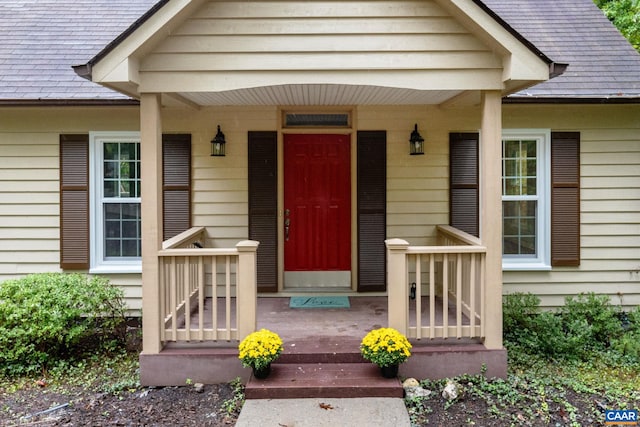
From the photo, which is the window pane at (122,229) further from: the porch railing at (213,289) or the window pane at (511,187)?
the window pane at (511,187)

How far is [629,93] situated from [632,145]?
71 cm

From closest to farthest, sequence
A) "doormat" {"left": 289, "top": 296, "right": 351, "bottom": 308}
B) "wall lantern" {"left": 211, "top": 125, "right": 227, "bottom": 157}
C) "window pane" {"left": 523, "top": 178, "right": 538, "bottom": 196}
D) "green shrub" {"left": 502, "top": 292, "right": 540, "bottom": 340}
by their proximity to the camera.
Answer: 1. "green shrub" {"left": 502, "top": 292, "right": 540, "bottom": 340}
2. "doormat" {"left": 289, "top": 296, "right": 351, "bottom": 308}
3. "wall lantern" {"left": 211, "top": 125, "right": 227, "bottom": 157}
4. "window pane" {"left": 523, "top": 178, "right": 538, "bottom": 196}

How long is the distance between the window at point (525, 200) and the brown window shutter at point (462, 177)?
0.42m

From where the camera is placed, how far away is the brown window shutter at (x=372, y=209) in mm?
6070

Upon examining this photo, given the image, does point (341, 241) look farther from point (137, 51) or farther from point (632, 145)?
point (632, 145)

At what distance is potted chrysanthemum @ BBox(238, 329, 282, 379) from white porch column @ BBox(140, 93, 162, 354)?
0.90 metres

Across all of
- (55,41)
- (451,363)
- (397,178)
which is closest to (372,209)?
(397,178)

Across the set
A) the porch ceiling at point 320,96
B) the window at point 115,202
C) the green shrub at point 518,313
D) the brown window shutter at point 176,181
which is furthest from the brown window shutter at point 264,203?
the green shrub at point 518,313

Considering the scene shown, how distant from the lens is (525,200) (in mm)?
6109

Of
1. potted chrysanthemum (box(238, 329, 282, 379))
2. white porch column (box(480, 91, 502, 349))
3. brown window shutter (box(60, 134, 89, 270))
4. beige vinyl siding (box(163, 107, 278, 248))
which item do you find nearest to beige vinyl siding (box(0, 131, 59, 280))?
brown window shutter (box(60, 134, 89, 270))

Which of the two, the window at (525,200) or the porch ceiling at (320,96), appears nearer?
the porch ceiling at (320,96)

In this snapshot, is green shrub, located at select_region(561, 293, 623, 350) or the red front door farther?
the red front door

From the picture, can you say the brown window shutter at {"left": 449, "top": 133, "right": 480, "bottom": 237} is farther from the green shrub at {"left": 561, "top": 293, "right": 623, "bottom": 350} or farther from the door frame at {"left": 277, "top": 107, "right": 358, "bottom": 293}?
the green shrub at {"left": 561, "top": 293, "right": 623, "bottom": 350}

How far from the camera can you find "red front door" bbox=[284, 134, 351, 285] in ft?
20.5
